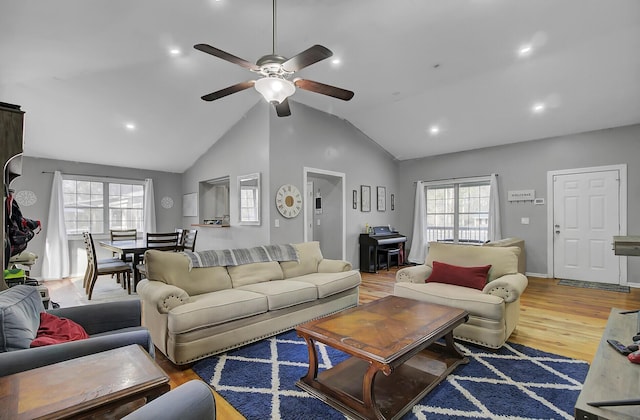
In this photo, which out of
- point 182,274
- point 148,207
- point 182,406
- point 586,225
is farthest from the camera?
point 148,207

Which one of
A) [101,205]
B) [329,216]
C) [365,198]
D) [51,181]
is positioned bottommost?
[329,216]

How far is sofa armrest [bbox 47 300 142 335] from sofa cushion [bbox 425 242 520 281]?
10.1 ft

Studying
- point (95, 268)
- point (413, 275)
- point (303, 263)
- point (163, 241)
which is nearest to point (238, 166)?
point (163, 241)

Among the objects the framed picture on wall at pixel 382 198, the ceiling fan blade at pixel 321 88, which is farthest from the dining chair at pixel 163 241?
the framed picture on wall at pixel 382 198

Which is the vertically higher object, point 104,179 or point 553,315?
point 104,179

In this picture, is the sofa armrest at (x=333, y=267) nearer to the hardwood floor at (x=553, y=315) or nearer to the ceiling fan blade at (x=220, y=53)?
the hardwood floor at (x=553, y=315)

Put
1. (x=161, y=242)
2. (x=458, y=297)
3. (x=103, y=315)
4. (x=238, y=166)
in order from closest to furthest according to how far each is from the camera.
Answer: (x=103, y=315), (x=458, y=297), (x=161, y=242), (x=238, y=166)

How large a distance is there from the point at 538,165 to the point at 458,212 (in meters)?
1.73

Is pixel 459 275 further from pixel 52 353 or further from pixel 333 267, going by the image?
pixel 52 353

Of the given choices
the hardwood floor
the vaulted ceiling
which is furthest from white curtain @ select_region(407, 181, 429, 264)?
the hardwood floor

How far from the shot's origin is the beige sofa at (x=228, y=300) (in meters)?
2.50

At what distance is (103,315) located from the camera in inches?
84.0

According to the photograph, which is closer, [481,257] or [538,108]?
[481,257]

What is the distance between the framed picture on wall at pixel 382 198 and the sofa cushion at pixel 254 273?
3.83 metres
